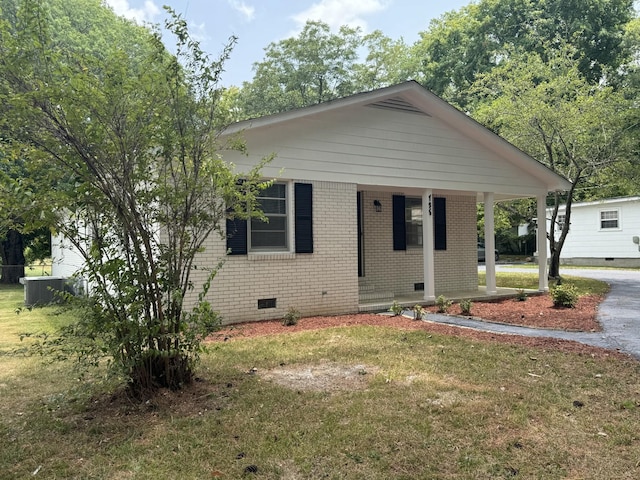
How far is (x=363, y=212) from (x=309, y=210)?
2658 mm

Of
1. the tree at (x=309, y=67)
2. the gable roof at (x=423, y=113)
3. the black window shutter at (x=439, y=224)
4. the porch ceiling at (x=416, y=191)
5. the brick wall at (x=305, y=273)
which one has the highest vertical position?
the tree at (x=309, y=67)

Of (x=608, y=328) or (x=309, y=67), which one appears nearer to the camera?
(x=608, y=328)

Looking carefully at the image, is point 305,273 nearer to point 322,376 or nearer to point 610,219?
point 322,376

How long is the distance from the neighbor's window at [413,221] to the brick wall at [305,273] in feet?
9.60

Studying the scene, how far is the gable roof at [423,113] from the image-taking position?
8.60m

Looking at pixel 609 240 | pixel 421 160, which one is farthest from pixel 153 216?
pixel 609 240

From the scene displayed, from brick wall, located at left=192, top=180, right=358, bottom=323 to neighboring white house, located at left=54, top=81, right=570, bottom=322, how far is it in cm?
2

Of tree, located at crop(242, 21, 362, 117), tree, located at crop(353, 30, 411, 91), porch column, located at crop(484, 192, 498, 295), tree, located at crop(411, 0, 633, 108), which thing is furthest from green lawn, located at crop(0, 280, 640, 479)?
tree, located at crop(353, 30, 411, 91)

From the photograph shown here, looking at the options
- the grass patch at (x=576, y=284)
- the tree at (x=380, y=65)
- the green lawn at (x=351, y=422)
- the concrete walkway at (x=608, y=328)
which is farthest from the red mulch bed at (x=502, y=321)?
the tree at (x=380, y=65)

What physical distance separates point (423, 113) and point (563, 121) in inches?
258

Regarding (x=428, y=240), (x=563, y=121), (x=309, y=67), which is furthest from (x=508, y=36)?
(x=428, y=240)

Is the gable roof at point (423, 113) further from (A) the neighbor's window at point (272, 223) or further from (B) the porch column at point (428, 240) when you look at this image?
(B) the porch column at point (428, 240)

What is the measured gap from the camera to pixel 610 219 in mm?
25141

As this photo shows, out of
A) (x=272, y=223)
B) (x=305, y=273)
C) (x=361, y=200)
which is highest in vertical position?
(x=361, y=200)
